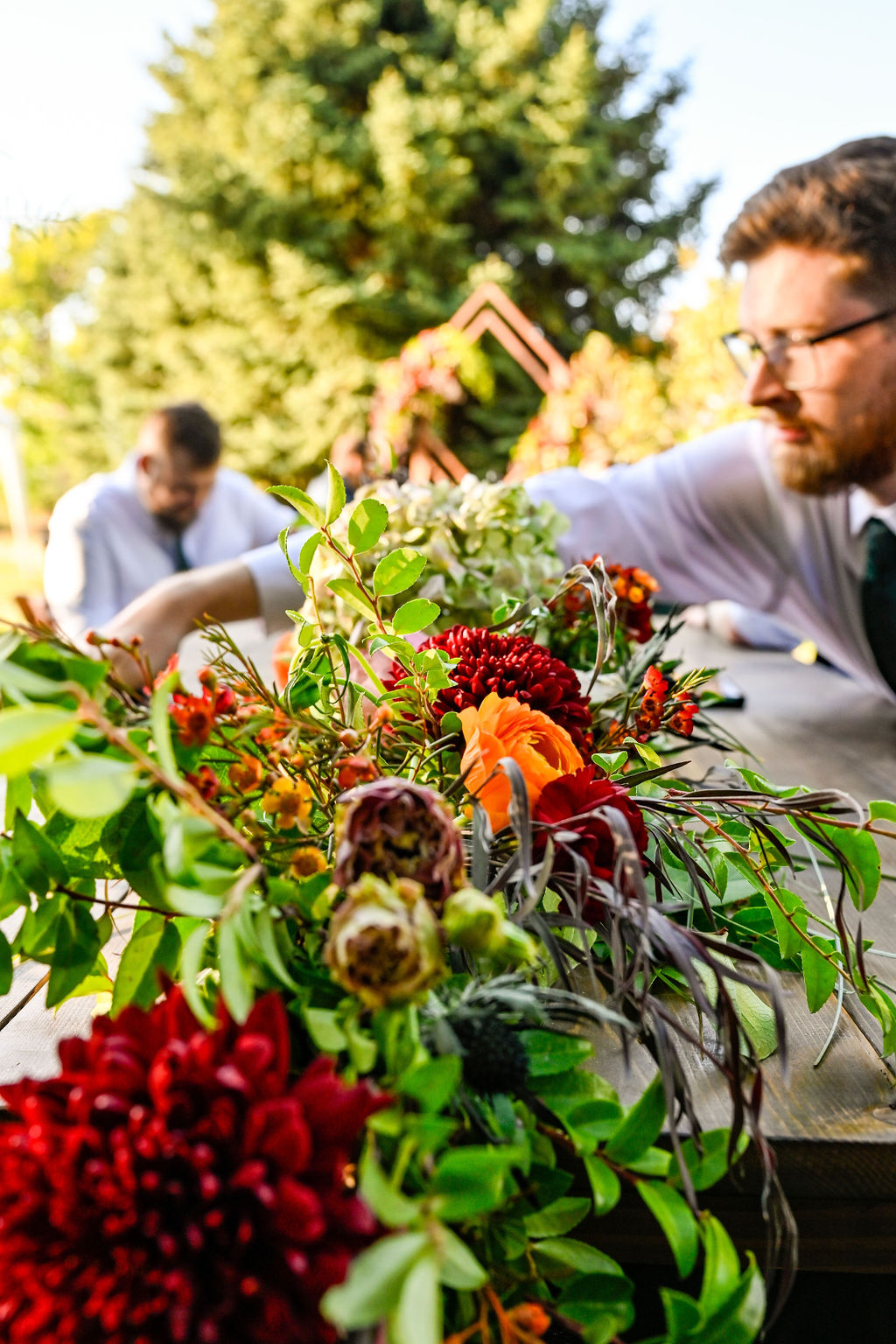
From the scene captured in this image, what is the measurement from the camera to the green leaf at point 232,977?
0.73ft

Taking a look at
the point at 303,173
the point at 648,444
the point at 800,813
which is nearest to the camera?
the point at 800,813

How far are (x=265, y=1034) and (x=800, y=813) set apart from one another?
8.9 inches

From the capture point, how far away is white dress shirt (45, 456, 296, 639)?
7.86 feet

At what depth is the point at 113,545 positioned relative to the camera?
2523 millimetres

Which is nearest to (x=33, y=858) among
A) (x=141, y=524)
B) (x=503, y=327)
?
(x=141, y=524)

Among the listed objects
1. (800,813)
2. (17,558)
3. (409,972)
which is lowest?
(800,813)

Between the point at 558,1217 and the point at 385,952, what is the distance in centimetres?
11

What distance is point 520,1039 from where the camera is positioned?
284mm

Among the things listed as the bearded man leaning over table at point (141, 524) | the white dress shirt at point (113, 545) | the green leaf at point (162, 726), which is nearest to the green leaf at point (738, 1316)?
the green leaf at point (162, 726)

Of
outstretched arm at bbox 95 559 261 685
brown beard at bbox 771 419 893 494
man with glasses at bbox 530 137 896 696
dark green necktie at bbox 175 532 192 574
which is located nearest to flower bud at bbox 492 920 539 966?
outstretched arm at bbox 95 559 261 685

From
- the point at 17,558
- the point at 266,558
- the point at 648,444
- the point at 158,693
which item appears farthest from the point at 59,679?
the point at 17,558

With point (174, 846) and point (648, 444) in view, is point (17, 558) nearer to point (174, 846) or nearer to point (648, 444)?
point (648, 444)

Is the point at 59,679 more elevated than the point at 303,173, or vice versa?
the point at 303,173

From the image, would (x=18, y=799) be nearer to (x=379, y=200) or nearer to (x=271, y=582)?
(x=271, y=582)
